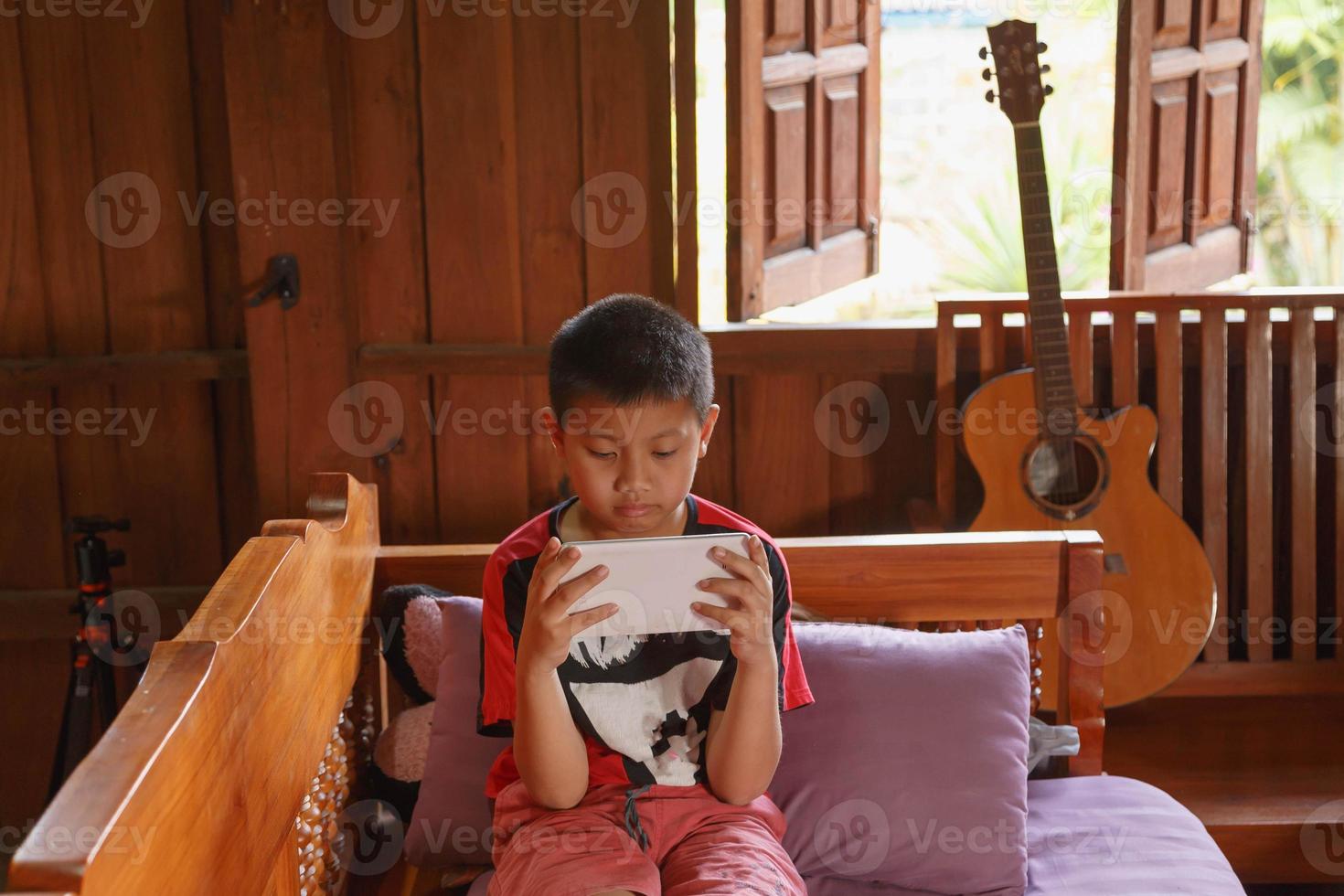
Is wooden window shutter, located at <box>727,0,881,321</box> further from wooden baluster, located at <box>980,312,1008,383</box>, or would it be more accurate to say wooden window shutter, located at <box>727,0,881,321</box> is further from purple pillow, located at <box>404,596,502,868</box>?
purple pillow, located at <box>404,596,502,868</box>

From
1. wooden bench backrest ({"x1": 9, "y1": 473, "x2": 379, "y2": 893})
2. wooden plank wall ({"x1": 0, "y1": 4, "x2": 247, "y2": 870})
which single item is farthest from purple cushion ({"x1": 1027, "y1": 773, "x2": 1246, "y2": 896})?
wooden plank wall ({"x1": 0, "y1": 4, "x2": 247, "y2": 870})

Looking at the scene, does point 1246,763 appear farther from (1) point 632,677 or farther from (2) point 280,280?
(2) point 280,280

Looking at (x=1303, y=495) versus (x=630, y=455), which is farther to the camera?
(x=1303, y=495)

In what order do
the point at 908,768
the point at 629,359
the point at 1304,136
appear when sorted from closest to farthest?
the point at 629,359 < the point at 908,768 < the point at 1304,136

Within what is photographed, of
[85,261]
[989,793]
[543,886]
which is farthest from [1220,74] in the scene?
[85,261]

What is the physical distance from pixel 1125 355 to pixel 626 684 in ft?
5.29

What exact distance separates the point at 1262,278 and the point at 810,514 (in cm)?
375

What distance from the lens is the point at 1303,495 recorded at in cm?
272

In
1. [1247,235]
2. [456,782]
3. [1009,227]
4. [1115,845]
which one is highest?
[1009,227]

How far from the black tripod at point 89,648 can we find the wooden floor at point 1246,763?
7.00ft

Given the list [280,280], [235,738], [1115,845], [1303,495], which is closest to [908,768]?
[1115,845]

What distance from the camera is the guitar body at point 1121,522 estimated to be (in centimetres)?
254

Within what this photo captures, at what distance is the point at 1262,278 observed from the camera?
5656 millimetres

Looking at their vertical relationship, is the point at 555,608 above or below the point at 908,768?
above
